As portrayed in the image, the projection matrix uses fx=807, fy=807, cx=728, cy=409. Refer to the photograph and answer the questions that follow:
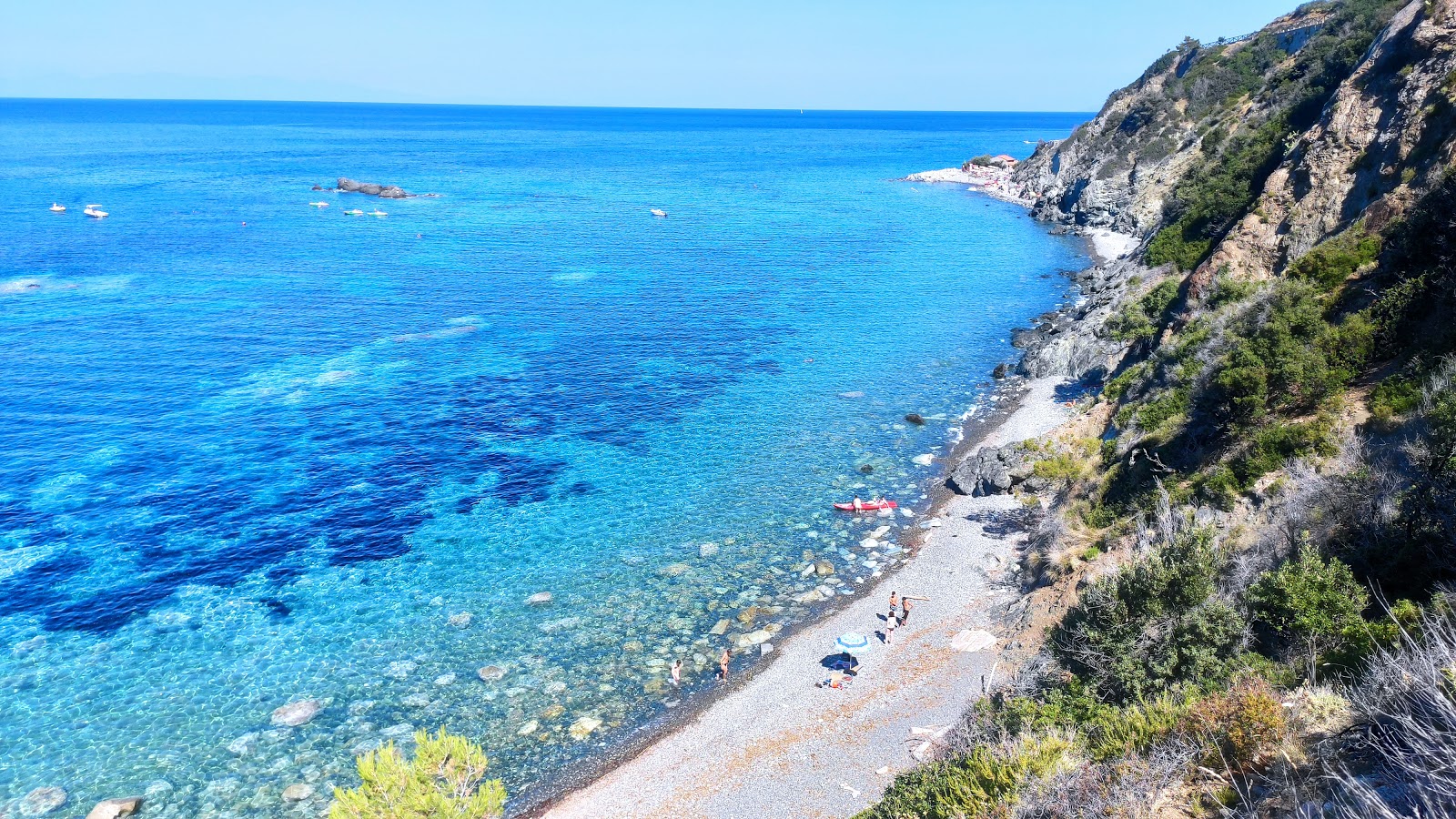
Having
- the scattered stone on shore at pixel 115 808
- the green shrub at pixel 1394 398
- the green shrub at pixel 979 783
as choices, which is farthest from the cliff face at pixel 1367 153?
the scattered stone on shore at pixel 115 808

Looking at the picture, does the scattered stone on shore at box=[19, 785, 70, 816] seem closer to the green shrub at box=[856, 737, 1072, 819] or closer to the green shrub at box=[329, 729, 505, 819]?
the green shrub at box=[329, 729, 505, 819]

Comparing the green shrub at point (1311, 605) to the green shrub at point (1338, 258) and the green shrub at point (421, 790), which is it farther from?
the green shrub at point (1338, 258)

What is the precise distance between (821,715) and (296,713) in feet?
53.7

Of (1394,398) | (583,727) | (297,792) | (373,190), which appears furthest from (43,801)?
(373,190)

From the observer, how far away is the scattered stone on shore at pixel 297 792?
22219mm

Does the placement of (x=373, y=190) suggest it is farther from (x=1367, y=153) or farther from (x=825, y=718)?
(x=1367, y=153)

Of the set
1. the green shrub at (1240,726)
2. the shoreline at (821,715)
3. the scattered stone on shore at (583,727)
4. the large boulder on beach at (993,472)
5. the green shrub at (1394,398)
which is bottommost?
the scattered stone on shore at (583,727)

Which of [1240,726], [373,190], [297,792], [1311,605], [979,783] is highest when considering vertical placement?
[373,190]

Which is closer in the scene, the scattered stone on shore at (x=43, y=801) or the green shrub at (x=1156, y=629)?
the green shrub at (x=1156, y=629)

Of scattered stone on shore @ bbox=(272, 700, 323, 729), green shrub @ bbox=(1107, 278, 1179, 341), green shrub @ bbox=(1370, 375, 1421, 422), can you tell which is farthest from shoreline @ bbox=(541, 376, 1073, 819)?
green shrub @ bbox=(1107, 278, 1179, 341)

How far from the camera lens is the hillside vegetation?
12.1 meters

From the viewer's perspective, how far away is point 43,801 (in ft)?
72.4

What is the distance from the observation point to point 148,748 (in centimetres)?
2386

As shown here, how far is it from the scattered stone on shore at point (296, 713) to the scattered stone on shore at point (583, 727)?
8079 mm
